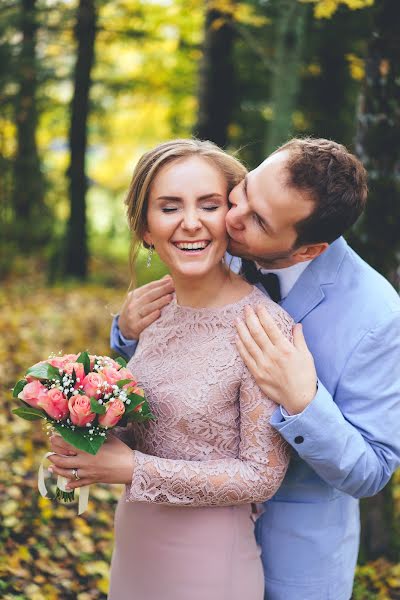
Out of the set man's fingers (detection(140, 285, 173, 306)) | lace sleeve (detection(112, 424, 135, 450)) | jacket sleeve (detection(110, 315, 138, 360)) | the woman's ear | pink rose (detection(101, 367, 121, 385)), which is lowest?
lace sleeve (detection(112, 424, 135, 450))

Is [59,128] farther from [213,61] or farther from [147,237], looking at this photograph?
[147,237]

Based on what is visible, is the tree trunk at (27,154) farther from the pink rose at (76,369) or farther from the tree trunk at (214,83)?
the pink rose at (76,369)

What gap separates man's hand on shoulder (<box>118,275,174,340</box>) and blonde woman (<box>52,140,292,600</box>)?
214 mm

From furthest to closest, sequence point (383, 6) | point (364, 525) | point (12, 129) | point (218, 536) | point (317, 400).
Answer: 1. point (12, 129)
2. point (364, 525)
3. point (383, 6)
4. point (218, 536)
5. point (317, 400)

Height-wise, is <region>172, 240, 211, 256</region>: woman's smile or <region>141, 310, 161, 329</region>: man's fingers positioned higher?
<region>172, 240, 211, 256</region>: woman's smile

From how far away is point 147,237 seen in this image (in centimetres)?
241

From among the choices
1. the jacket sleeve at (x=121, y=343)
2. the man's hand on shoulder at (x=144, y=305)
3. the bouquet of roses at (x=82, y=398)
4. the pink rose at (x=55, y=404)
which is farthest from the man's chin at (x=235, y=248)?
the pink rose at (x=55, y=404)

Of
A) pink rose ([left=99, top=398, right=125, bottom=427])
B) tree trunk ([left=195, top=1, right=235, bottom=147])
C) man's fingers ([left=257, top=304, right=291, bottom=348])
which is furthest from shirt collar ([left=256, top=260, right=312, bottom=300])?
tree trunk ([left=195, top=1, right=235, bottom=147])

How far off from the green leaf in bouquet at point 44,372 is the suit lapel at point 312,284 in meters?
0.87

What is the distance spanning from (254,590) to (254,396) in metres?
0.72

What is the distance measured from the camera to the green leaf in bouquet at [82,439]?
192 cm

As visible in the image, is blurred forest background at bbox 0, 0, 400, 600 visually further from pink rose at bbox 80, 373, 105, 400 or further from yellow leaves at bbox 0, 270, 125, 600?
pink rose at bbox 80, 373, 105, 400

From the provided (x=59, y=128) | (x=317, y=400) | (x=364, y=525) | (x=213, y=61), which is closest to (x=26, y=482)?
(x=364, y=525)

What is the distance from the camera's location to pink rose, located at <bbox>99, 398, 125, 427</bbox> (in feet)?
6.34
